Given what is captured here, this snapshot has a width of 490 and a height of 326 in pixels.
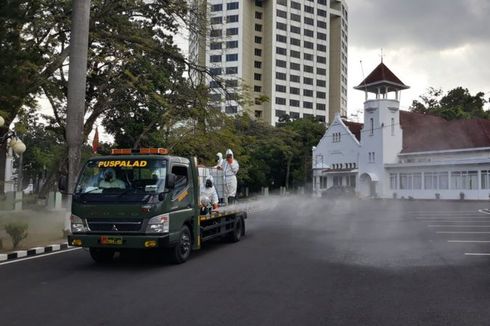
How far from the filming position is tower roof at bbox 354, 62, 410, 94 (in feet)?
171

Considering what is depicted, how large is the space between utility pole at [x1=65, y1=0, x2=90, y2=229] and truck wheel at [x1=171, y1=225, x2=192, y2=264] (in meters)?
6.69

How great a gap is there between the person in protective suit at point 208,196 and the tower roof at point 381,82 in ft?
141

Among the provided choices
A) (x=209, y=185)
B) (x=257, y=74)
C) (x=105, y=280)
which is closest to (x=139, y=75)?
(x=209, y=185)

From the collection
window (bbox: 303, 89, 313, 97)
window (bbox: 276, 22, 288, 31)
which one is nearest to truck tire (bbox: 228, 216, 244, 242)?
window (bbox: 276, 22, 288, 31)

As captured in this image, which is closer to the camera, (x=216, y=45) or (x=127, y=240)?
(x=127, y=240)

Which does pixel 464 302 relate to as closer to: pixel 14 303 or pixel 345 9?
pixel 14 303

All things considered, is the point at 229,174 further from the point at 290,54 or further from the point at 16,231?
the point at 290,54

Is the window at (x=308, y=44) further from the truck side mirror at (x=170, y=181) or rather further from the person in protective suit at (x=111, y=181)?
the truck side mirror at (x=170, y=181)

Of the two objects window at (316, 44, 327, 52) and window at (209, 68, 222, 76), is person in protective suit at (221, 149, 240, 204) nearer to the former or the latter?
window at (209, 68, 222, 76)

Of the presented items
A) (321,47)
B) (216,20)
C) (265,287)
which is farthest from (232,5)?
(265,287)

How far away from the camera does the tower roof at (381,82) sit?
52.0 meters

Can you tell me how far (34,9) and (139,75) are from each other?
18.3ft

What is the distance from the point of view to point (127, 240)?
29.7 ft

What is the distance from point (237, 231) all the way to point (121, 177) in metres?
5.13
